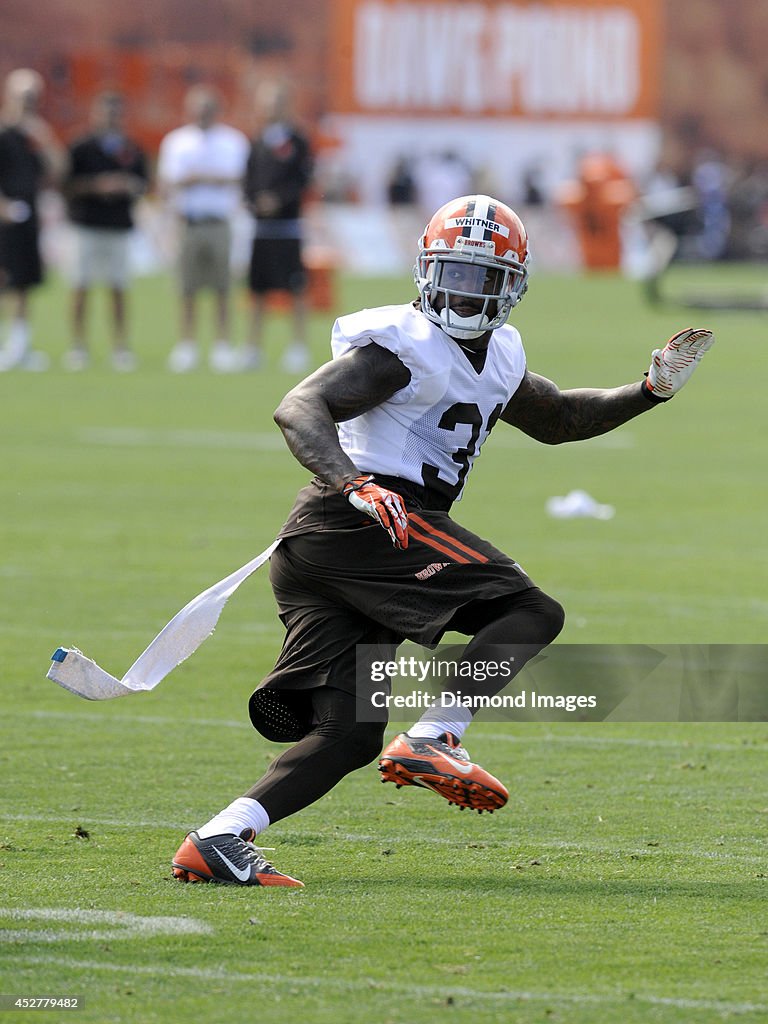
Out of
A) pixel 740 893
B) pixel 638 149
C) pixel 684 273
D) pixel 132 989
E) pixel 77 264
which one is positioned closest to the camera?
pixel 132 989

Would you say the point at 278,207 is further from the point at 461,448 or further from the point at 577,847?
the point at 577,847

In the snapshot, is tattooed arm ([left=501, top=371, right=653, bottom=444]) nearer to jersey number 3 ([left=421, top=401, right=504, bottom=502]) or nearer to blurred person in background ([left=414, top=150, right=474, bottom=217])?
jersey number 3 ([left=421, top=401, right=504, bottom=502])

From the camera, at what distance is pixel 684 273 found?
39.6 meters

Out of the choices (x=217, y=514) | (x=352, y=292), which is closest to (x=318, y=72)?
(x=352, y=292)

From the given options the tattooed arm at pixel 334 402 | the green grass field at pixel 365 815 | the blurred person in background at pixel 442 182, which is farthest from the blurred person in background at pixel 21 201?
the blurred person in background at pixel 442 182

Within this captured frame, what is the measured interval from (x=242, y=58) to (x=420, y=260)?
55.9 metres

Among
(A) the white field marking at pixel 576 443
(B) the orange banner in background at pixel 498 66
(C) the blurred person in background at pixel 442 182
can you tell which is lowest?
(C) the blurred person in background at pixel 442 182

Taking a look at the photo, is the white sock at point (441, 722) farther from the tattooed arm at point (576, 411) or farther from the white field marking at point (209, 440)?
the white field marking at point (209, 440)

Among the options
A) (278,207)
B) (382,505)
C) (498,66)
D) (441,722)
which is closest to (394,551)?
(382,505)

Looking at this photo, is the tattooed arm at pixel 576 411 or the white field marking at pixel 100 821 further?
the tattooed arm at pixel 576 411

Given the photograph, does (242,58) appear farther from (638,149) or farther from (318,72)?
(638,149)

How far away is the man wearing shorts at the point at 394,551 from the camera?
15.4 feet

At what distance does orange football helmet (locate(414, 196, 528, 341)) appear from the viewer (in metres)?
5.09

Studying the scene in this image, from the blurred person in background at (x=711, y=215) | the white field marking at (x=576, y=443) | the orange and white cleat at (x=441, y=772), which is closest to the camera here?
the orange and white cleat at (x=441, y=772)
